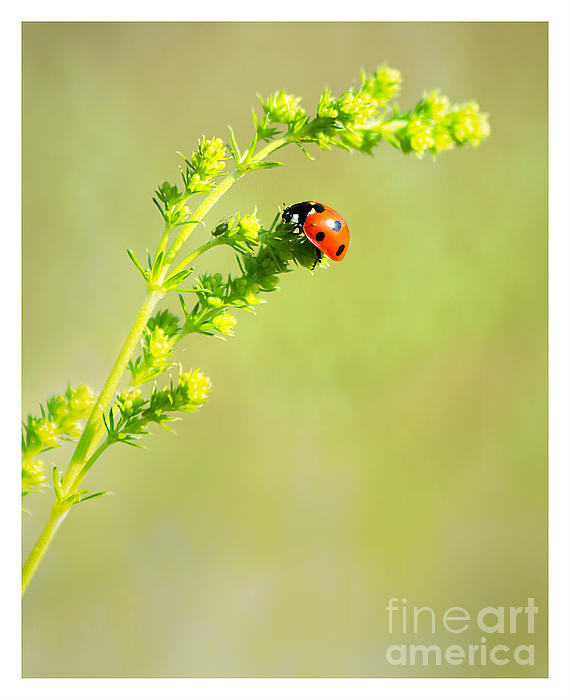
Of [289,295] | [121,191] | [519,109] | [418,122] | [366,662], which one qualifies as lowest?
[366,662]

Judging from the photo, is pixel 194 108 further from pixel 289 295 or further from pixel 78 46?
pixel 289 295

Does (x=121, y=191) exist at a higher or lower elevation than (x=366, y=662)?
higher

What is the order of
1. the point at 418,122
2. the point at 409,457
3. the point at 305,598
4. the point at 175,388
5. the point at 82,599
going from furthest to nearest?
the point at 409,457
the point at 305,598
the point at 82,599
the point at 418,122
the point at 175,388

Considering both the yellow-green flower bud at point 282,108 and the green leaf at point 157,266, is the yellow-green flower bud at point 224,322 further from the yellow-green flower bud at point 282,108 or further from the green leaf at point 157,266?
the yellow-green flower bud at point 282,108

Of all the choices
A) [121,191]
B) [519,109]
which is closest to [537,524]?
[519,109]

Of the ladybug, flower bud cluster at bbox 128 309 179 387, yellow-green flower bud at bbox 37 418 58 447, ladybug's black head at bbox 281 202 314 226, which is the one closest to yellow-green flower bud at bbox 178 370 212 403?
flower bud cluster at bbox 128 309 179 387

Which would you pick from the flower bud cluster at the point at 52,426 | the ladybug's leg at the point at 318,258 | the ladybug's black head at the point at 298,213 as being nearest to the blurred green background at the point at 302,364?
the ladybug's black head at the point at 298,213

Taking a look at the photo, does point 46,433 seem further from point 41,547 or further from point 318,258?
point 318,258
